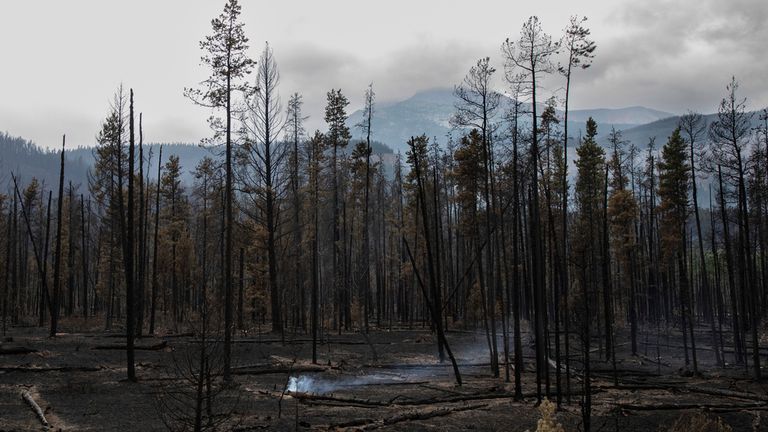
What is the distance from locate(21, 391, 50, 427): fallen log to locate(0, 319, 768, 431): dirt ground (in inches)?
4.3

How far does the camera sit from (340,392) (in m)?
17.6

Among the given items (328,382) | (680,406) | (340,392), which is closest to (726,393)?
(680,406)

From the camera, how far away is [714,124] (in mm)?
22203

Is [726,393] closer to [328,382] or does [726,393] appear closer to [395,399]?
[395,399]

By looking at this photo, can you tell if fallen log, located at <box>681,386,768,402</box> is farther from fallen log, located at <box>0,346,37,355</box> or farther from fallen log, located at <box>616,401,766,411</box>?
fallen log, located at <box>0,346,37,355</box>

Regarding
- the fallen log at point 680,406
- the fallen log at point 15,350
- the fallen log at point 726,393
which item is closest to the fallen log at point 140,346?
the fallen log at point 15,350

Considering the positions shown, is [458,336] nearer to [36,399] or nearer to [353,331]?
[353,331]

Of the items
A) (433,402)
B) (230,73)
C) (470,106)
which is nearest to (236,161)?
(230,73)

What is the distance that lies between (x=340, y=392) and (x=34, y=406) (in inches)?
344

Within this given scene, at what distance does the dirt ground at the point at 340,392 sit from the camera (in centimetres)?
1270

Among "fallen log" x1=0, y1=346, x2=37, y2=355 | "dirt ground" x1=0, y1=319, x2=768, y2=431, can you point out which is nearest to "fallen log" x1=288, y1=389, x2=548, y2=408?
"dirt ground" x1=0, y1=319, x2=768, y2=431

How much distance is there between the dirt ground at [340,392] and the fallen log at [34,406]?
11cm

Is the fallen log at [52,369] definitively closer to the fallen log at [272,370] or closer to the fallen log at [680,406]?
the fallen log at [272,370]

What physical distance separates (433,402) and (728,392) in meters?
11.6
